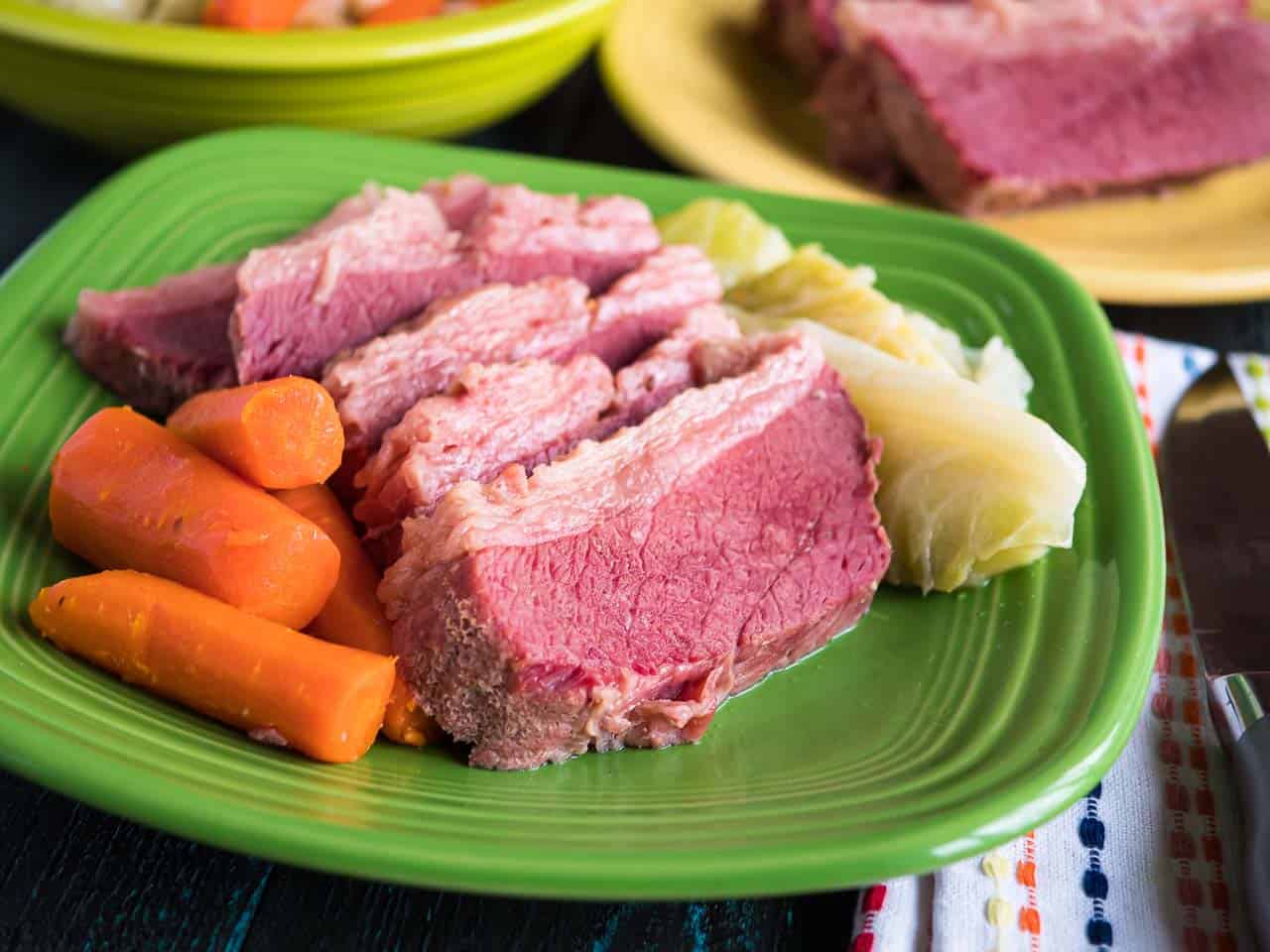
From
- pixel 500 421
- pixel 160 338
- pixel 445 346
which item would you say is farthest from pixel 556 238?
pixel 160 338

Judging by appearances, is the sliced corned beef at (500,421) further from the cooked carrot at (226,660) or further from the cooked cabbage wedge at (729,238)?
the cooked cabbage wedge at (729,238)

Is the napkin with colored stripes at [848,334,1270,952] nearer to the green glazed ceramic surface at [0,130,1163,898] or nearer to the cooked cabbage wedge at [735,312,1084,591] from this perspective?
the green glazed ceramic surface at [0,130,1163,898]

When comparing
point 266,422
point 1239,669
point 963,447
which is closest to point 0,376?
point 266,422

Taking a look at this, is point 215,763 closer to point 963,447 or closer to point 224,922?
point 224,922

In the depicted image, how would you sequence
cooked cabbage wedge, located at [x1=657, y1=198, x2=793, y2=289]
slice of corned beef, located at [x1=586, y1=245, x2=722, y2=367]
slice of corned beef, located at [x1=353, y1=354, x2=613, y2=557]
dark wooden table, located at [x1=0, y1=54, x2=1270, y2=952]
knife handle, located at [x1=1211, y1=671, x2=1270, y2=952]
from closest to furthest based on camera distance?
knife handle, located at [x1=1211, y1=671, x2=1270, y2=952]
dark wooden table, located at [x1=0, y1=54, x2=1270, y2=952]
slice of corned beef, located at [x1=353, y1=354, x2=613, y2=557]
slice of corned beef, located at [x1=586, y1=245, x2=722, y2=367]
cooked cabbage wedge, located at [x1=657, y1=198, x2=793, y2=289]

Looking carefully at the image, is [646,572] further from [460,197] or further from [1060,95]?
[1060,95]

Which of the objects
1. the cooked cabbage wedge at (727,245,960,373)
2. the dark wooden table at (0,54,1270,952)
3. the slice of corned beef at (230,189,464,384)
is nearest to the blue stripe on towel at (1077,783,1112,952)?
the dark wooden table at (0,54,1270,952)
